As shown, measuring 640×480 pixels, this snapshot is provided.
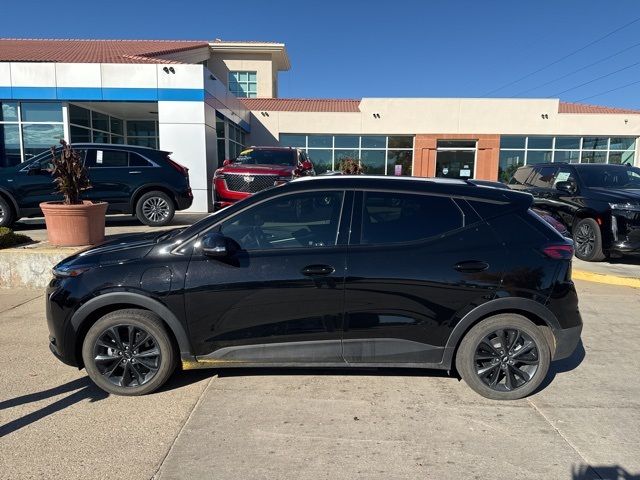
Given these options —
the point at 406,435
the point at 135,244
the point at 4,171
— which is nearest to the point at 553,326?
the point at 406,435

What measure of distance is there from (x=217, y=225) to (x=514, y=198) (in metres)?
Result: 2.41

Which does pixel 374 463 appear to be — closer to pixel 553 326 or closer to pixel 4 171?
pixel 553 326

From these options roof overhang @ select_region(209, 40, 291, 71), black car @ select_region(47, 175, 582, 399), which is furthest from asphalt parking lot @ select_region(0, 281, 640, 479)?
roof overhang @ select_region(209, 40, 291, 71)

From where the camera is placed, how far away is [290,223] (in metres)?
3.63

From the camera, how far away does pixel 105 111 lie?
17500 mm

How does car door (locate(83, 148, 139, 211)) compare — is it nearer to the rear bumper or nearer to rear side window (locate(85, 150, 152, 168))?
rear side window (locate(85, 150, 152, 168))

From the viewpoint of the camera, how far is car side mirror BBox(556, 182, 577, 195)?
28.7 feet

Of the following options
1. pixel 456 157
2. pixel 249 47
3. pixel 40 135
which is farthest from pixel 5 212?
pixel 249 47

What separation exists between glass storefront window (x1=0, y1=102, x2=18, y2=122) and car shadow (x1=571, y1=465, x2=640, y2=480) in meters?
17.4

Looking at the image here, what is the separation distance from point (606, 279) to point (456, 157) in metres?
19.1

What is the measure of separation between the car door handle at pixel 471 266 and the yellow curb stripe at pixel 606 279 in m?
4.86

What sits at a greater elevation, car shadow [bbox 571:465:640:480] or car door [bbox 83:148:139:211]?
car door [bbox 83:148:139:211]

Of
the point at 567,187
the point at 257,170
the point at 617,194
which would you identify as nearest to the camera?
the point at 617,194

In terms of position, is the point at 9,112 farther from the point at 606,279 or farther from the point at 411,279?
the point at 606,279
